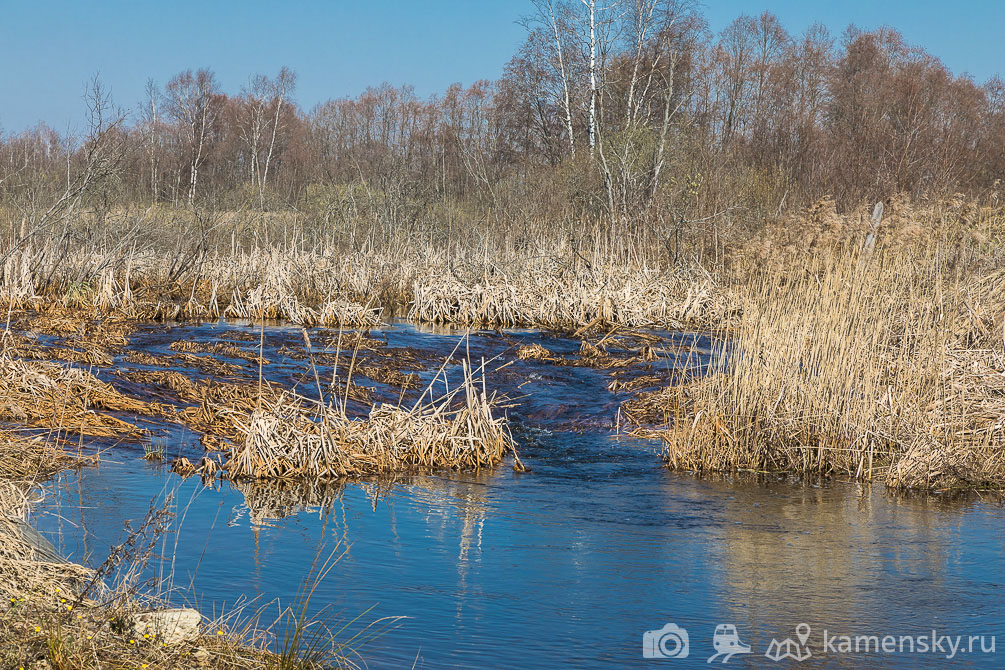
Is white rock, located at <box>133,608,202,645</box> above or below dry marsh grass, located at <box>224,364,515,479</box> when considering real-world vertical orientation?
below

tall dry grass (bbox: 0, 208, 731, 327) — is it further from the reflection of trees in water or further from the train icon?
the train icon

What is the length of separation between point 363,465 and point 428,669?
10.4ft

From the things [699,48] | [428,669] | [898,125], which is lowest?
[428,669]

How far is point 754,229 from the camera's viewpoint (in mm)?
17688

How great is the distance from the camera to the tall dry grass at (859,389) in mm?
6914

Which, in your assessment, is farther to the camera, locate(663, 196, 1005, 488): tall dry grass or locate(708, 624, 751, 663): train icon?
locate(663, 196, 1005, 488): tall dry grass

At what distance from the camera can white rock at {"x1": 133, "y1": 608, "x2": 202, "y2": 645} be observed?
3.30 m

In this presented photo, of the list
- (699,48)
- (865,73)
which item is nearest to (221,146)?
(699,48)

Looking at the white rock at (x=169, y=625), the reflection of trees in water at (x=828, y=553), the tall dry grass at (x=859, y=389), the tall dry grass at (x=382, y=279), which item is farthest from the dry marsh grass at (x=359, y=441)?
the tall dry grass at (x=382, y=279)

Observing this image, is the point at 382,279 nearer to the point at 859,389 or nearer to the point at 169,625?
the point at 859,389

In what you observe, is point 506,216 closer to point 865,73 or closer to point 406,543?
point 406,543

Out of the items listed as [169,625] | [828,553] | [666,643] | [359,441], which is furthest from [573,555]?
[169,625]

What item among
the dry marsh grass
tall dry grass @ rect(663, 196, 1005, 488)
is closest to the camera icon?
the dry marsh grass

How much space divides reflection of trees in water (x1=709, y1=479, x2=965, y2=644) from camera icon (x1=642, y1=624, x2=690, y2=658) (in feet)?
1.10
